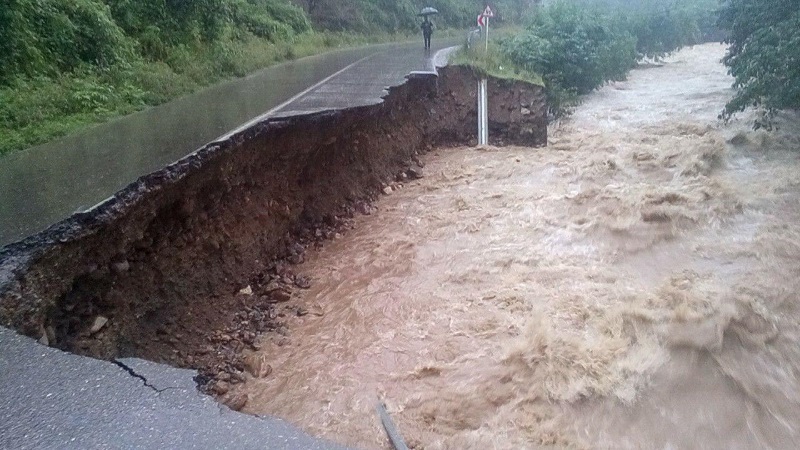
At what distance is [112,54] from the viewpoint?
10.2m

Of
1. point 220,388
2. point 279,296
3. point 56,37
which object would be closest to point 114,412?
point 220,388

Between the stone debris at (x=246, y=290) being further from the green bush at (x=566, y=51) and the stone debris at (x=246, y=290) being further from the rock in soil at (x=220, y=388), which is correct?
the green bush at (x=566, y=51)

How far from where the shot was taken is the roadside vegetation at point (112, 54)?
7.93 meters

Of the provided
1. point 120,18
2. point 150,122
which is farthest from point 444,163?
point 120,18

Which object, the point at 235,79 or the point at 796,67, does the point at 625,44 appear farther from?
the point at 235,79

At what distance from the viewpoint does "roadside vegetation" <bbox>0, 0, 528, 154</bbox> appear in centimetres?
793

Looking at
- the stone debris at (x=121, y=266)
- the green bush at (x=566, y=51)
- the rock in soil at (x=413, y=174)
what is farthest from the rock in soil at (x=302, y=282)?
the green bush at (x=566, y=51)

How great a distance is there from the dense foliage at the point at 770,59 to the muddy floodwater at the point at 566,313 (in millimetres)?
1010

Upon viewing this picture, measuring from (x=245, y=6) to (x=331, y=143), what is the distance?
10624 millimetres

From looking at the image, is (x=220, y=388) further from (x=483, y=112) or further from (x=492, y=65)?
(x=492, y=65)

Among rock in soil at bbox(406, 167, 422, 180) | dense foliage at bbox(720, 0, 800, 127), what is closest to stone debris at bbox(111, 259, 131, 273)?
rock in soil at bbox(406, 167, 422, 180)

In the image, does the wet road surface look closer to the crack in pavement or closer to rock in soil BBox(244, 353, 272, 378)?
the crack in pavement

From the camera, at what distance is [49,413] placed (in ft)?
8.52

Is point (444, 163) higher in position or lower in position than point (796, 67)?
lower
